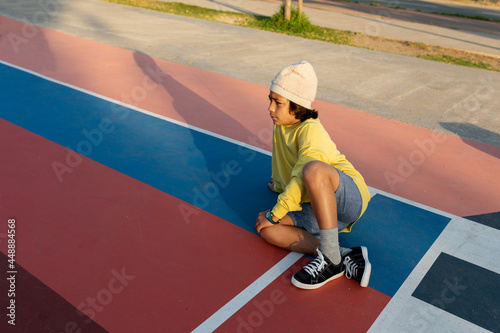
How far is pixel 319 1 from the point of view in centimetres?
2609

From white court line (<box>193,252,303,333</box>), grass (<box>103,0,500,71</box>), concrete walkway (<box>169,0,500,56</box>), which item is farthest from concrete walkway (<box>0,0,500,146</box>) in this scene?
concrete walkway (<box>169,0,500,56</box>)

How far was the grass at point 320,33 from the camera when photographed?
488 inches

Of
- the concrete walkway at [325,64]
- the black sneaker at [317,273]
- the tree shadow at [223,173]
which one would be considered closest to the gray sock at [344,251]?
the black sneaker at [317,273]

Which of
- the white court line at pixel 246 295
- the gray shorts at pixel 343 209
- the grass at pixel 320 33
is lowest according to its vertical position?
the grass at pixel 320 33

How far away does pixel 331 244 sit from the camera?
3.35 metres

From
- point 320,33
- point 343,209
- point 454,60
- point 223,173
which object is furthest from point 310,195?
point 320,33

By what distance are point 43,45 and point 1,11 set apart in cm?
560

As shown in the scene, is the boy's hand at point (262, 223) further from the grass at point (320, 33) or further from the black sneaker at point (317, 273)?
the grass at point (320, 33)

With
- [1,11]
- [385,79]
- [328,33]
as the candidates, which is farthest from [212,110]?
[1,11]

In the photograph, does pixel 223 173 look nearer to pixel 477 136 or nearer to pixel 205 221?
pixel 205 221

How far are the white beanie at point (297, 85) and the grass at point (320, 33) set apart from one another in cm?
934

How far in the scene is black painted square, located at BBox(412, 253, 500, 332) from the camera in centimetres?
314

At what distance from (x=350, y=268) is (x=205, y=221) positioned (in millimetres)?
1307

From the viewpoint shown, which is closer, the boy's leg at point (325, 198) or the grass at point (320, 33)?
the boy's leg at point (325, 198)
